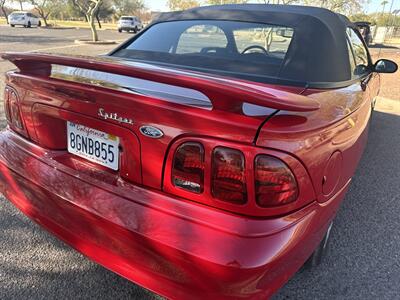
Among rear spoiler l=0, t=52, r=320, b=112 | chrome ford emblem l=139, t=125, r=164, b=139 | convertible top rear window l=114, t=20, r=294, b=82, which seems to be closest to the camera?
rear spoiler l=0, t=52, r=320, b=112

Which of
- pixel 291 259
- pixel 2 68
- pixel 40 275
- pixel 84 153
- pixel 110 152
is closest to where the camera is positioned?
pixel 291 259

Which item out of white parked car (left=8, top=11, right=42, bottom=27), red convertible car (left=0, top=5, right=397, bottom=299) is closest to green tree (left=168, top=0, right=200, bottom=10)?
white parked car (left=8, top=11, right=42, bottom=27)

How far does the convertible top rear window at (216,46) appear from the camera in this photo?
95.8 inches

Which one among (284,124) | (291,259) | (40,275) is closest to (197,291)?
(291,259)

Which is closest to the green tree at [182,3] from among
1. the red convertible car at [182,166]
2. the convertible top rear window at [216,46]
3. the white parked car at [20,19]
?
the white parked car at [20,19]

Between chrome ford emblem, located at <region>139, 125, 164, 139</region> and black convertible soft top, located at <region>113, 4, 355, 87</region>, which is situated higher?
black convertible soft top, located at <region>113, 4, 355, 87</region>

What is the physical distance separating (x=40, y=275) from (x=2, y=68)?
28.5ft

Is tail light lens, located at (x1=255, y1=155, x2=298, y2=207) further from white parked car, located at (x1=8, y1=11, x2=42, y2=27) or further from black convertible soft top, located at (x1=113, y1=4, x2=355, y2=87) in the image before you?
white parked car, located at (x1=8, y1=11, x2=42, y2=27)

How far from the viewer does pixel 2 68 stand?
9.33 metres

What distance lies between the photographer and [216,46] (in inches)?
116

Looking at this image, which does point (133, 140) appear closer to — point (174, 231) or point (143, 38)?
point (174, 231)

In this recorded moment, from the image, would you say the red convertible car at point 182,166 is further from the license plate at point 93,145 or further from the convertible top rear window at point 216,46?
the convertible top rear window at point 216,46

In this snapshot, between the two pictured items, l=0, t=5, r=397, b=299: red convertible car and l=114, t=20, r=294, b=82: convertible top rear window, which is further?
l=114, t=20, r=294, b=82: convertible top rear window

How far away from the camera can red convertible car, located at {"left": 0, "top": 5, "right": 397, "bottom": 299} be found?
1.42 meters
